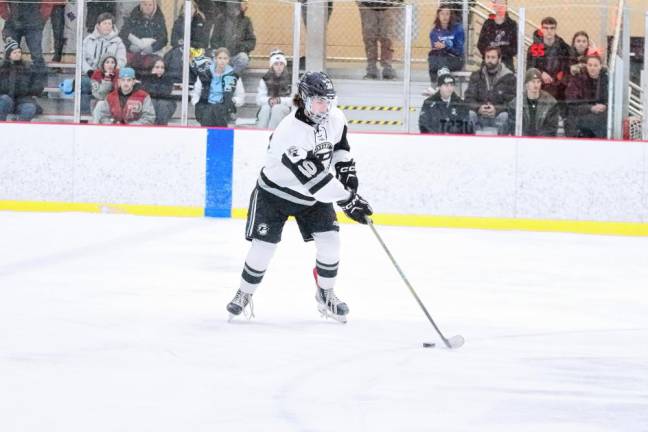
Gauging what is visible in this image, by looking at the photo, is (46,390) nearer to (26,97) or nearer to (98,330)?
(98,330)

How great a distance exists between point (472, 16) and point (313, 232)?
4.90m

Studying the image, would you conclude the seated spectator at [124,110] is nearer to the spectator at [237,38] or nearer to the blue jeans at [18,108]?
the blue jeans at [18,108]

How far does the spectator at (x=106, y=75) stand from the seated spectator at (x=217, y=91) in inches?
25.0

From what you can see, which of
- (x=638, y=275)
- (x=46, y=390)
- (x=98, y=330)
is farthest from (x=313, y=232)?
(x=638, y=275)

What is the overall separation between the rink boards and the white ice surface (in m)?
1.23

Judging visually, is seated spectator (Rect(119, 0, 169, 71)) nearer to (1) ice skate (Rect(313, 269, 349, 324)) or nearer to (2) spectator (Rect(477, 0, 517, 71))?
(2) spectator (Rect(477, 0, 517, 71))

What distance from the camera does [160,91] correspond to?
9.73 m

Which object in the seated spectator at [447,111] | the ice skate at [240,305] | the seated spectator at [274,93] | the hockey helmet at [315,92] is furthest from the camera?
the seated spectator at [274,93]

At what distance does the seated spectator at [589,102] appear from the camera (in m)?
9.20

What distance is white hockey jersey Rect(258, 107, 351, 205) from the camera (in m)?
4.74

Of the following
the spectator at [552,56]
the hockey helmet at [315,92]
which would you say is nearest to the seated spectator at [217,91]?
the spectator at [552,56]

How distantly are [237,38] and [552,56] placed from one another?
246cm

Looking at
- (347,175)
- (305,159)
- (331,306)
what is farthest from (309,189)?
(331,306)

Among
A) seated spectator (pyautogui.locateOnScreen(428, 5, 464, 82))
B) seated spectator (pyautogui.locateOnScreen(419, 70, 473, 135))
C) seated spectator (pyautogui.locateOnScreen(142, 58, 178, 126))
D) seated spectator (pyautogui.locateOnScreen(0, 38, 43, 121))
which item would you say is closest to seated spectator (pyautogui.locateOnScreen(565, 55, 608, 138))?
seated spectator (pyautogui.locateOnScreen(419, 70, 473, 135))
